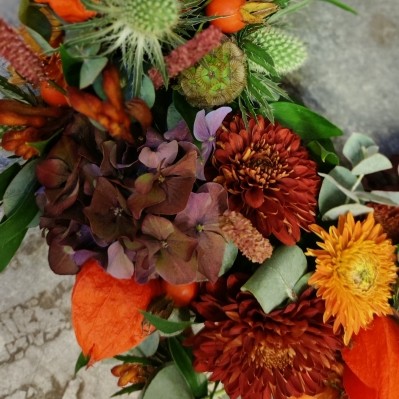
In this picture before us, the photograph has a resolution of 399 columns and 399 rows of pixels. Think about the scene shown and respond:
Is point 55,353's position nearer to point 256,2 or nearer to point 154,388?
point 154,388

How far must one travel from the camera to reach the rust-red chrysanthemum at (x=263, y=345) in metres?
0.57

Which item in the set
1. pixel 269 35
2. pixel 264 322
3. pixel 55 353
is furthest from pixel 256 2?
pixel 55 353

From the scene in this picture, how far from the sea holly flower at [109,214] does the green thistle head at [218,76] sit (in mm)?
122

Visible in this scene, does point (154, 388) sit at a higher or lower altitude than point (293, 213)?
lower

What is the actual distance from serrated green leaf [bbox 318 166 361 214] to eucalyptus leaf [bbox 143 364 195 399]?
A: 0.25 meters

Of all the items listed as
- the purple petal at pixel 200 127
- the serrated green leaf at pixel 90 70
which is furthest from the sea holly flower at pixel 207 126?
the serrated green leaf at pixel 90 70

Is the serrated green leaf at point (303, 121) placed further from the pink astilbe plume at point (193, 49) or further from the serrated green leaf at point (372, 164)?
the pink astilbe plume at point (193, 49)

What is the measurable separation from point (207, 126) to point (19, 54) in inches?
7.2

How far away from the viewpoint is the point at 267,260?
598 millimetres

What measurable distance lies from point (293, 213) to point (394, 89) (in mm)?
285

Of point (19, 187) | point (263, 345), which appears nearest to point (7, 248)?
point (19, 187)

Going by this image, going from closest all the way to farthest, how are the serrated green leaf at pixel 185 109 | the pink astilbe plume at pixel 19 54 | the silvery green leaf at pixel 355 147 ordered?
the pink astilbe plume at pixel 19 54, the serrated green leaf at pixel 185 109, the silvery green leaf at pixel 355 147

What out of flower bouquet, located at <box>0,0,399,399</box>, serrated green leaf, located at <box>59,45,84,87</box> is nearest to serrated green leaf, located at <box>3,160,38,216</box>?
flower bouquet, located at <box>0,0,399,399</box>

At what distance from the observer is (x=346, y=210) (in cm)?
61
